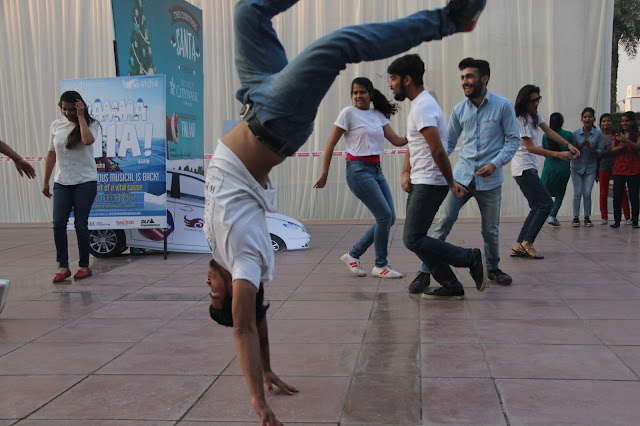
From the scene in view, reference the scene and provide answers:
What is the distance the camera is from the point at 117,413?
321 centimetres

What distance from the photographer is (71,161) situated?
680 cm

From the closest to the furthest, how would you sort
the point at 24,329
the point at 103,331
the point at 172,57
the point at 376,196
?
the point at 103,331
the point at 24,329
the point at 376,196
the point at 172,57

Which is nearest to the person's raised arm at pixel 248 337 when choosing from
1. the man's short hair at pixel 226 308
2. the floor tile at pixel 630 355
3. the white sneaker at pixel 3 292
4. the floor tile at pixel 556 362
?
the man's short hair at pixel 226 308

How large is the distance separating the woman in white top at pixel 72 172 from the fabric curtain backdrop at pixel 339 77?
252 inches

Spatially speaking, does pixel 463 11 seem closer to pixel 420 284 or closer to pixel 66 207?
pixel 420 284

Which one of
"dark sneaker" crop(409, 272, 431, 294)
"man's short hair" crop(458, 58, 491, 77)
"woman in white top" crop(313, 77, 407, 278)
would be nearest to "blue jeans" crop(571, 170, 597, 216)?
"woman in white top" crop(313, 77, 407, 278)

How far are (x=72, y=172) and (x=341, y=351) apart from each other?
3877 mm

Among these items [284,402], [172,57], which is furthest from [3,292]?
[172,57]

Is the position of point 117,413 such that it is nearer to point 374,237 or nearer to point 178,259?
point 374,237

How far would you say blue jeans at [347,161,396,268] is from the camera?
643 centimetres

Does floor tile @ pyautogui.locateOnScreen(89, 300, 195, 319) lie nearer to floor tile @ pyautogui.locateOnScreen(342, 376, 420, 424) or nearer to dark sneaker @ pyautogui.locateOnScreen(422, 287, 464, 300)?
dark sneaker @ pyautogui.locateOnScreen(422, 287, 464, 300)

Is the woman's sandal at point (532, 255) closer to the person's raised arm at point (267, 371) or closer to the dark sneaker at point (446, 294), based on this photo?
the dark sneaker at point (446, 294)

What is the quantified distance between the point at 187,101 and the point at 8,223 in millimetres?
7021

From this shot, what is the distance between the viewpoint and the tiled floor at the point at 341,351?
3191 mm
